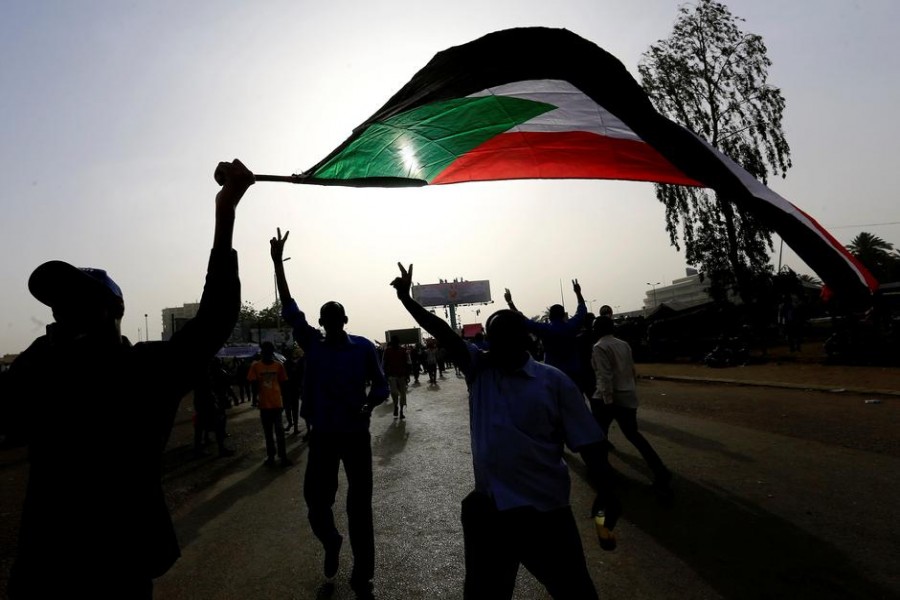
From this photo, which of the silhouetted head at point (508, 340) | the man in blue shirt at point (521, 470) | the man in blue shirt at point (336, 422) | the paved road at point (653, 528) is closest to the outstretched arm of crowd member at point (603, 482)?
the man in blue shirt at point (521, 470)

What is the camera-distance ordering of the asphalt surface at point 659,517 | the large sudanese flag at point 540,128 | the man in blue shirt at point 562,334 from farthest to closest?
the man in blue shirt at point 562,334 → the asphalt surface at point 659,517 → the large sudanese flag at point 540,128

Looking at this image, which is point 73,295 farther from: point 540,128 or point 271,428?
point 271,428

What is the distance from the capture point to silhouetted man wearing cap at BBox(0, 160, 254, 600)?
55.7 inches

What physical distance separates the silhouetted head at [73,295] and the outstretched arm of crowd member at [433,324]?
5.12 ft

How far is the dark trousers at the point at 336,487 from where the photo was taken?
3.77m

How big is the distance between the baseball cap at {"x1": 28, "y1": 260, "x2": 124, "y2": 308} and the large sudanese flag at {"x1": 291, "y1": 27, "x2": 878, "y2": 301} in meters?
1.59

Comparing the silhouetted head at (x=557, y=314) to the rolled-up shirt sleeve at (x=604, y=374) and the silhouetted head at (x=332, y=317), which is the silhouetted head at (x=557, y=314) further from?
the silhouetted head at (x=332, y=317)

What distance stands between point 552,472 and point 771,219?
2.33 meters

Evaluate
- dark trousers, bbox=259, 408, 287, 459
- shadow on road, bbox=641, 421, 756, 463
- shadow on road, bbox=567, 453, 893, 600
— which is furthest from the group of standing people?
shadow on road, bbox=641, 421, 756, 463

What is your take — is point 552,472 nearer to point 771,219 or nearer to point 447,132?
point 771,219

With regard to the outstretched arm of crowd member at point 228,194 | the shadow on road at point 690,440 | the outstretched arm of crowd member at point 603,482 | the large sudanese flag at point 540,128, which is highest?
the large sudanese flag at point 540,128

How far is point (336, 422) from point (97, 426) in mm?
2608

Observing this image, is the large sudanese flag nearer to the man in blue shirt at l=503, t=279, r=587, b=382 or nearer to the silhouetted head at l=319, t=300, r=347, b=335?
the silhouetted head at l=319, t=300, r=347, b=335

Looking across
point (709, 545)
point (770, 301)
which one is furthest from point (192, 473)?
point (770, 301)
